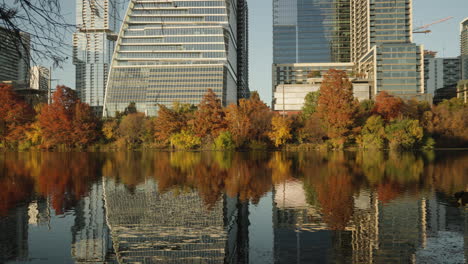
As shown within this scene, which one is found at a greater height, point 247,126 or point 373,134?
point 247,126

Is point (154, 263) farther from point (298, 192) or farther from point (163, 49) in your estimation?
point (163, 49)

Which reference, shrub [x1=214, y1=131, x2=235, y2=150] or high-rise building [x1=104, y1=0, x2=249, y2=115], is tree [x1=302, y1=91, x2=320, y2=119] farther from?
high-rise building [x1=104, y1=0, x2=249, y2=115]

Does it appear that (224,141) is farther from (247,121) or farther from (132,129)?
(132,129)

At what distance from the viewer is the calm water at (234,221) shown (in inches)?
525

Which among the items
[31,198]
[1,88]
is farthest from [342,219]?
[1,88]

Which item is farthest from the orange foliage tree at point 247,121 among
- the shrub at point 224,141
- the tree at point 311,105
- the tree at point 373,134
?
the tree at point 373,134

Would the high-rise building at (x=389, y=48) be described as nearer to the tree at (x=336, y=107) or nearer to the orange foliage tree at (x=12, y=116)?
the tree at (x=336, y=107)

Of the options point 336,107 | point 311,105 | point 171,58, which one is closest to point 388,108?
point 336,107

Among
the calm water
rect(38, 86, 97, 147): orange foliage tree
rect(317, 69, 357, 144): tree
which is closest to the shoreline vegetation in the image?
rect(317, 69, 357, 144): tree

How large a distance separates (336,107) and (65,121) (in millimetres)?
56262

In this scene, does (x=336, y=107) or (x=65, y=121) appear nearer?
(x=336, y=107)

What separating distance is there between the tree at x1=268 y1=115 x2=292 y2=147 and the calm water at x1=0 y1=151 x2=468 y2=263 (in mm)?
50134

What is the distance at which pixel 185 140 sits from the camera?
3255 inches

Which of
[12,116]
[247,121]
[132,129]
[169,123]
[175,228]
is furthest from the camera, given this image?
[132,129]
